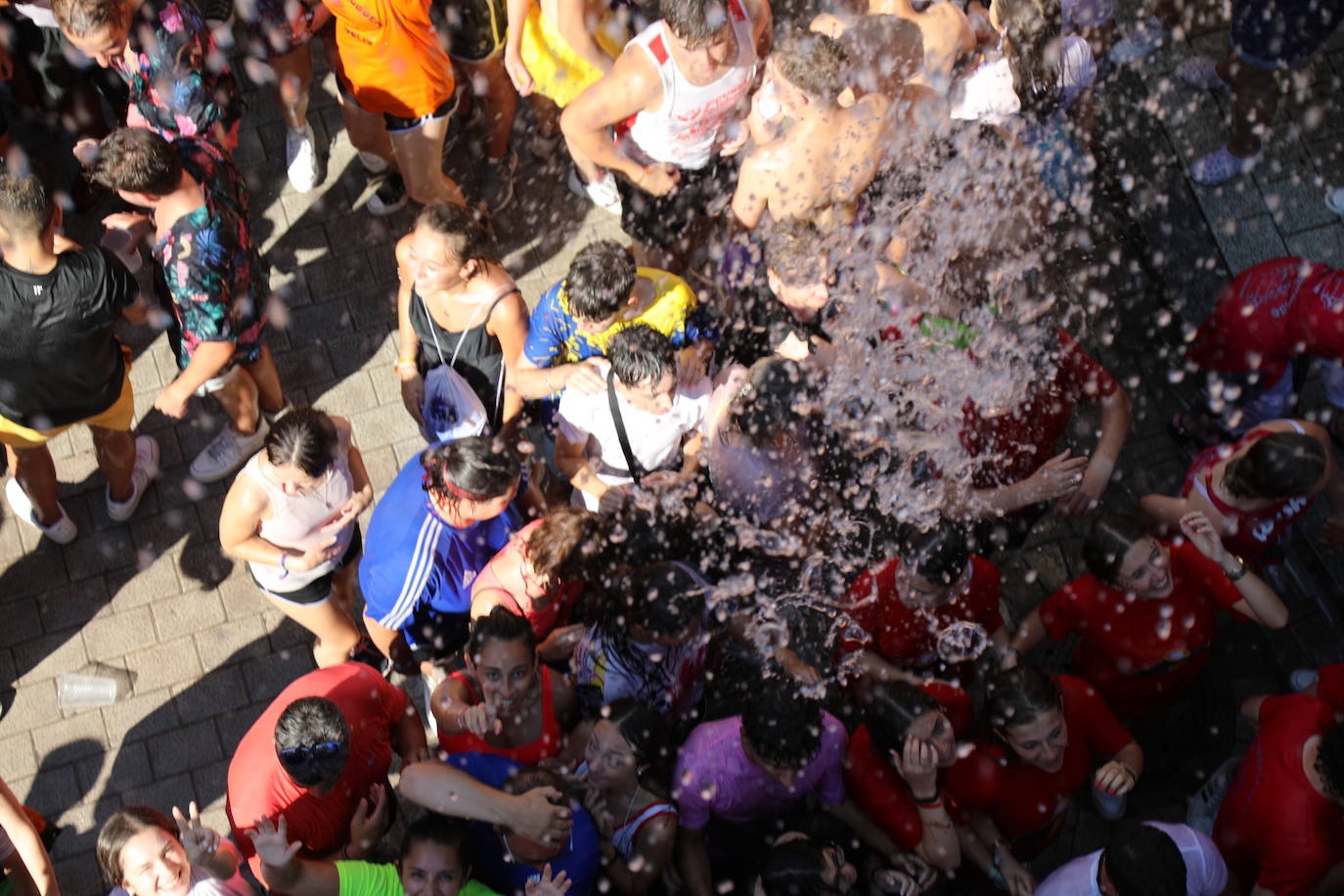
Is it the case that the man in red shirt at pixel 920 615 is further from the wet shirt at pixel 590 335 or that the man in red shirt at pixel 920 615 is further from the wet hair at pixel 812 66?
the wet hair at pixel 812 66

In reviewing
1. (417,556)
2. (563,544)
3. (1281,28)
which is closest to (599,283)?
(563,544)

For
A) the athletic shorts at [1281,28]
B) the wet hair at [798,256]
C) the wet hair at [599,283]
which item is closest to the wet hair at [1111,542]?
the wet hair at [798,256]

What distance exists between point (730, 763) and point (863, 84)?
3187mm

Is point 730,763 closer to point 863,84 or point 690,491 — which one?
point 690,491

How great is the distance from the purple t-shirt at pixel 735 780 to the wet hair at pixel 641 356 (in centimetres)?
129

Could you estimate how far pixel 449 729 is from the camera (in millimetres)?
4172

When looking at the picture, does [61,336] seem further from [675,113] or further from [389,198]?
[675,113]

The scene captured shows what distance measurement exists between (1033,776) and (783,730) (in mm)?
999

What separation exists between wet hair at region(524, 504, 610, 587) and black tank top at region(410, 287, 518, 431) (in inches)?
35.7

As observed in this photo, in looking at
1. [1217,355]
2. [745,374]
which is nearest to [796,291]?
[745,374]

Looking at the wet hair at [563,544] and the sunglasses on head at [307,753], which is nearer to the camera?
the sunglasses on head at [307,753]

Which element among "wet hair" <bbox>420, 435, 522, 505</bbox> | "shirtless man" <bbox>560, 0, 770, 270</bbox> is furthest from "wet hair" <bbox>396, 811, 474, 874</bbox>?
"shirtless man" <bbox>560, 0, 770, 270</bbox>

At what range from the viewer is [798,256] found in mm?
4828

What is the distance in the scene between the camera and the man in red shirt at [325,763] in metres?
3.88
